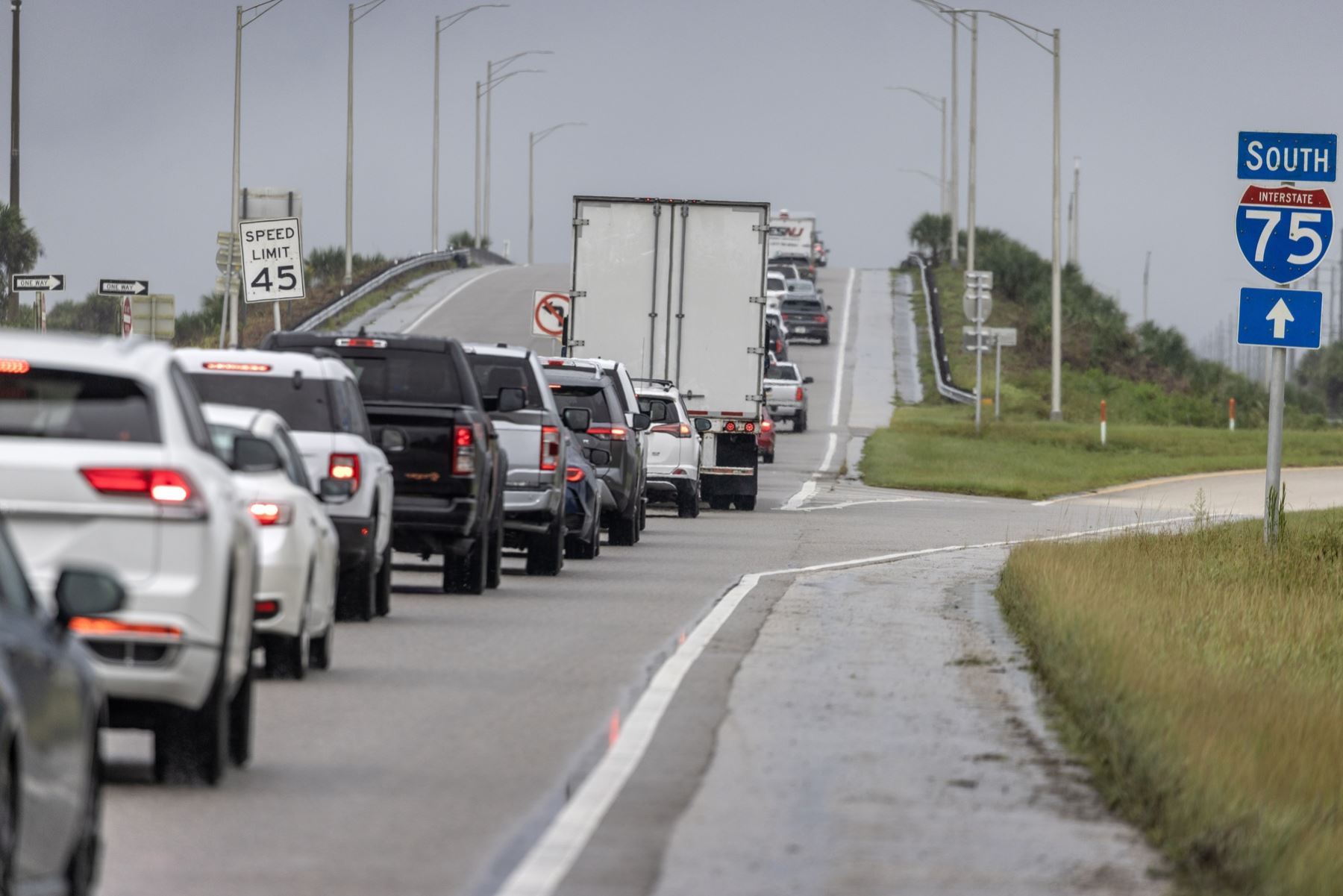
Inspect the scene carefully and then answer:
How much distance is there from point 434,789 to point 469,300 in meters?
73.1

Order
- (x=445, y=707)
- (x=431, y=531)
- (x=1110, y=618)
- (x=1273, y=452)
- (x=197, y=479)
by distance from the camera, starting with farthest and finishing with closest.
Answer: (x=1273, y=452), (x=431, y=531), (x=1110, y=618), (x=445, y=707), (x=197, y=479)

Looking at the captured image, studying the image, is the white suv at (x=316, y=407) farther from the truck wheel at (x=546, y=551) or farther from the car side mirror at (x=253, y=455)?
the truck wheel at (x=546, y=551)

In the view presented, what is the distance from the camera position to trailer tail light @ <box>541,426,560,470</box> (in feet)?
71.4

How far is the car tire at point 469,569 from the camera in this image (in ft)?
64.2

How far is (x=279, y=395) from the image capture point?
15.8 m

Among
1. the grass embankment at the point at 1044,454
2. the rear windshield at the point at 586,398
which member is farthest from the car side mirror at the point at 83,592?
the grass embankment at the point at 1044,454

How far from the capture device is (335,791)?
9656 mm

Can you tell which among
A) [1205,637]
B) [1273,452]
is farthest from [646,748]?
[1273,452]

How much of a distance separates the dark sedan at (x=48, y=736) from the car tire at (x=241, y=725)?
120 inches

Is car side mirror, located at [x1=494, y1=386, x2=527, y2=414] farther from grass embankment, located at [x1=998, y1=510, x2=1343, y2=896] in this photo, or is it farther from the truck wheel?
grass embankment, located at [x1=998, y1=510, x2=1343, y2=896]

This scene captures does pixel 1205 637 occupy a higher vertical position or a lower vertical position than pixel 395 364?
lower

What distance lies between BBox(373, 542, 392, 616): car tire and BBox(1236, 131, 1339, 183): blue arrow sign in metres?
7.64

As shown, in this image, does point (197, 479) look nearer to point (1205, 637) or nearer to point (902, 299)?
point (1205, 637)

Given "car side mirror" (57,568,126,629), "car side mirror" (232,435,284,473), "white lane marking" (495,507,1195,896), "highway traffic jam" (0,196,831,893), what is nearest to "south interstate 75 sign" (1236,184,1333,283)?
"white lane marking" (495,507,1195,896)
